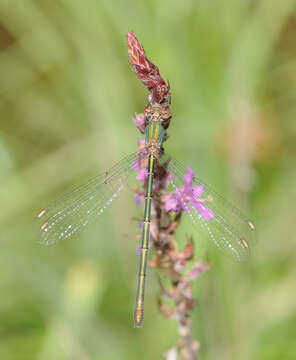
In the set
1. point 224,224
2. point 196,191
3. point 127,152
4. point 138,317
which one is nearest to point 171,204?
point 196,191

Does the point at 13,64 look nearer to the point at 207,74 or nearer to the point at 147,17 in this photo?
the point at 147,17

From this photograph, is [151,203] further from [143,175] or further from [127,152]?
[127,152]

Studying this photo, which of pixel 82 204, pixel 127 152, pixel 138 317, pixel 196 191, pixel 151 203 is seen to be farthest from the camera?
pixel 127 152

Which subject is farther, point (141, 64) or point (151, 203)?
point (151, 203)

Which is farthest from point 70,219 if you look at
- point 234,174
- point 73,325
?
point 234,174

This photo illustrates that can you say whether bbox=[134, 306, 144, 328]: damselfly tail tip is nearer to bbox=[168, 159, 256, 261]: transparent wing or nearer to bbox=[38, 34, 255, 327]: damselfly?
bbox=[38, 34, 255, 327]: damselfly

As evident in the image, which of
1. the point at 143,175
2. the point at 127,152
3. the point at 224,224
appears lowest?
the point at 224,224

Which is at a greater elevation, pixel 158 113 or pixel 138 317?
pixel 158 113
